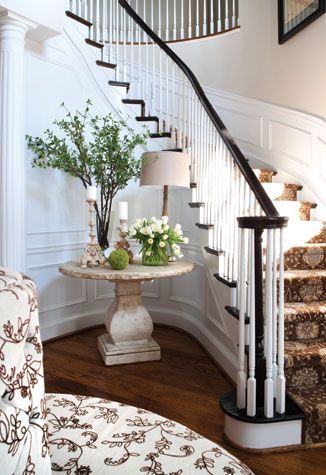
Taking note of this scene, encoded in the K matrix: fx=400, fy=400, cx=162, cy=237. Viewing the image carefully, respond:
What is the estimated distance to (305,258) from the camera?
3.00 m

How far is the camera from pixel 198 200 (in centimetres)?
336

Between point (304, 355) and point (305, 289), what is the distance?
639mm

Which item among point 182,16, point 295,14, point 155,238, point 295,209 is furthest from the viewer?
point 182,16

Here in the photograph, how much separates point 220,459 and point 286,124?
3784 millimetres

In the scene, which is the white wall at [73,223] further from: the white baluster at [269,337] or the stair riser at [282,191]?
the white baluster at [269,337]

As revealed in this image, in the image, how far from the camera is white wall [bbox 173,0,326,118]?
149 inches

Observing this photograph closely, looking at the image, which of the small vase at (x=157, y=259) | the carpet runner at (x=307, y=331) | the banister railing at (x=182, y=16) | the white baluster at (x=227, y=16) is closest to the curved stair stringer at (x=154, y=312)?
the small vase at (x=157, y=259)

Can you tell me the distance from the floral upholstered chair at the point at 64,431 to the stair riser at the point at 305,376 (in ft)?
3.93

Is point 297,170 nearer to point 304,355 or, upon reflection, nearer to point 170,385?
point 304,355

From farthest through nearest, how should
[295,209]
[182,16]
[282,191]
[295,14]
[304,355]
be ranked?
[182,16] → [295,14] → [282,191] → [295,209] → [304,355]

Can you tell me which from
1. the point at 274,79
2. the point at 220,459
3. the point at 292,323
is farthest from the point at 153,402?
the point at 274,79

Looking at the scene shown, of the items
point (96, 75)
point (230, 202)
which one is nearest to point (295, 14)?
point (96, 75)

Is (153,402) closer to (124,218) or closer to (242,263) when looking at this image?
(242,263)

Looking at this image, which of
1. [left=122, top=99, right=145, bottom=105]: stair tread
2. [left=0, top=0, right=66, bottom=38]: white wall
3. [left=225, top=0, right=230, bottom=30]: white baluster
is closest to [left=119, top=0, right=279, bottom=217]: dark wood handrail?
[left=122, top=99, right=145, bottom=105]: stair tread
